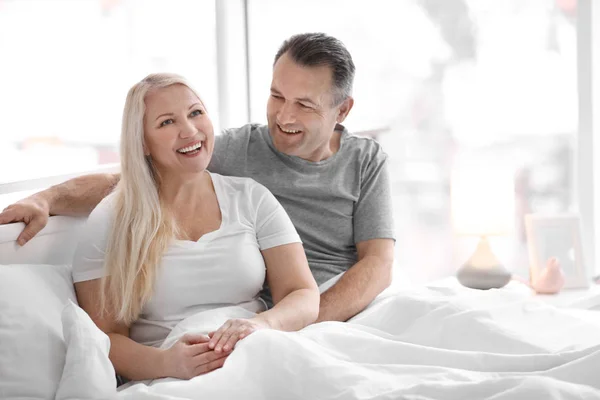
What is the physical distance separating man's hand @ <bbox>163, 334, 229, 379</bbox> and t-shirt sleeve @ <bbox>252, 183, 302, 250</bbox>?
434 millimetres

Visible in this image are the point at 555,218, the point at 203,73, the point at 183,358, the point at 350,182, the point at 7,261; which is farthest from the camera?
the point at 203,73

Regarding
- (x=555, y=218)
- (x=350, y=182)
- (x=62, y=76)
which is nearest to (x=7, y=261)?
(x=62, y=76)

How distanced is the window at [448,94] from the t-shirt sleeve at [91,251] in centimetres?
198

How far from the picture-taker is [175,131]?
86.8 inches

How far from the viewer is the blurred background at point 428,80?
364 cm

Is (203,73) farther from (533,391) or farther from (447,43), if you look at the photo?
(533,391)

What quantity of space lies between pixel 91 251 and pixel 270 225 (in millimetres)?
487

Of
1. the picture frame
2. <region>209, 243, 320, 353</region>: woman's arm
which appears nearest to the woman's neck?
<region>209, 243, 320, 353</region>: woman's arm

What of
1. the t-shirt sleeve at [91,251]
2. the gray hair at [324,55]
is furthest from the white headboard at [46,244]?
the gray hair at [324,55]

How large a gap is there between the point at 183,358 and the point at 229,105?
2100 mm

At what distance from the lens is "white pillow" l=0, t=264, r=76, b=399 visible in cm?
178

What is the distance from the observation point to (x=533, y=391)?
151 centimetres

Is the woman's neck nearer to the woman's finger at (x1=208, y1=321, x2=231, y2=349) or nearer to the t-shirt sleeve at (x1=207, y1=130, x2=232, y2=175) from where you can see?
the t-shirt sleeve at (x1=207, y1=130, x2=232, y2=175)

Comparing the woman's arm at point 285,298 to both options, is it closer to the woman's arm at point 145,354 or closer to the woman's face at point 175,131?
the woman's arm at point 145,354
